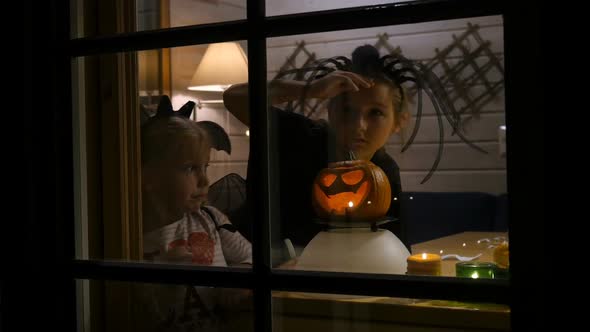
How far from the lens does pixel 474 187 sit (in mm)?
718

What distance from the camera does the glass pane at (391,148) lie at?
71 centimetres

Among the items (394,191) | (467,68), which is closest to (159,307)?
(394,191)

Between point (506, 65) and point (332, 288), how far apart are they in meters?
0.32

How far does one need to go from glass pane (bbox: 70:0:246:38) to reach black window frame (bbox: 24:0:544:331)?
0.03m

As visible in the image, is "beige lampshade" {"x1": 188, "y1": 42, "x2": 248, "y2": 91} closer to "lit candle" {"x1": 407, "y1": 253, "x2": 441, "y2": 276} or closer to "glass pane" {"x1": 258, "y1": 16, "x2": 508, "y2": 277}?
"glass pane" {"x1": 258, "y1": 16, "x2": 508, "y2": 277}

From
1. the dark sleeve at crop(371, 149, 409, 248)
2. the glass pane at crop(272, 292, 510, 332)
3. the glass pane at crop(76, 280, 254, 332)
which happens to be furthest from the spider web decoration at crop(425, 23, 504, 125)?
the glass pane at crop(76, 280, 254, 332)

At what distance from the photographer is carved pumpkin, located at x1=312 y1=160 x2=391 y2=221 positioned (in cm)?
78

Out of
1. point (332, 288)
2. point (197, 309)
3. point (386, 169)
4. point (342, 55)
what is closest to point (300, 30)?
point (342, 55)

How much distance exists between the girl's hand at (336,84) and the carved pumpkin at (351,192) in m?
0.09

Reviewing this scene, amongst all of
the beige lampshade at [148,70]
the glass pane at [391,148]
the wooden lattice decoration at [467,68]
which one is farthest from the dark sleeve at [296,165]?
the beige lampshade at [148,70]

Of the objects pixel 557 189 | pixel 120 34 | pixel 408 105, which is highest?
pixel 120 34

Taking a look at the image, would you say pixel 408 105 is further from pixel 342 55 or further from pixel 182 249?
pixel 182 249

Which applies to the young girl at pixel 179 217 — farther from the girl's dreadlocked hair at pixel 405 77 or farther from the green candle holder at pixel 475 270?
the green candle holder at pixel 475 270

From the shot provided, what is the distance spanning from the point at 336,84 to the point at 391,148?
0.11m
